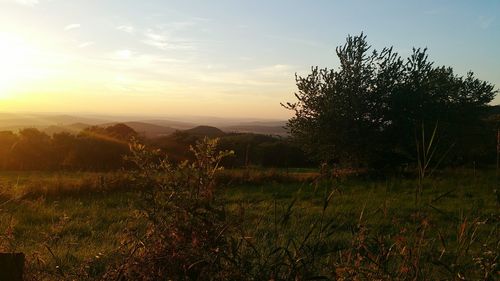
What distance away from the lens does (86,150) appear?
4747cm

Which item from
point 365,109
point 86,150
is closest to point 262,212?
point 365,109

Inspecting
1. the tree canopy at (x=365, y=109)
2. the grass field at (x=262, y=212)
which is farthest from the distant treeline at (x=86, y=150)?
the grass field at (x=262, y=212)

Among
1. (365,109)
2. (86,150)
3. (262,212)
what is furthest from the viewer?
(86,150)

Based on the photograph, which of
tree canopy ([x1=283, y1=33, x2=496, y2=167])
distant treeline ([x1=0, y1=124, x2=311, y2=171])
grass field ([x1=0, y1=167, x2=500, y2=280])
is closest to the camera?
grass field ([x1=0, y1=167, x2=500, y2=280])

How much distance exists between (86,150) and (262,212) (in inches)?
1734

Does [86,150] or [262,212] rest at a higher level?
[262,212]

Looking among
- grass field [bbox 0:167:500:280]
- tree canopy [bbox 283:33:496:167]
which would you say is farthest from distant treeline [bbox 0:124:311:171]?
grass field [bbox 0:167:500:280]

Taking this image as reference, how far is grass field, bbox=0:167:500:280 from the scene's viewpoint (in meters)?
5.61

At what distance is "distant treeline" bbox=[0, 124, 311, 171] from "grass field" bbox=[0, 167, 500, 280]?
20474 millimetres

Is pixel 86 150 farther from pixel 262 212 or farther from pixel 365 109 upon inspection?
pixel 262 212

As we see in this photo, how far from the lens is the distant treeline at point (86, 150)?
42.5 metres

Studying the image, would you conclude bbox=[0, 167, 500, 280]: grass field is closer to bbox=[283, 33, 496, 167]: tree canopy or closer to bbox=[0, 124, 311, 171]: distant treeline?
bbox=[283, 33, 496, 167]: tree canopy

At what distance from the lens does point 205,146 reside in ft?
10.5

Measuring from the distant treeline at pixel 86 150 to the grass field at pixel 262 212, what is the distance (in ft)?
67.2
